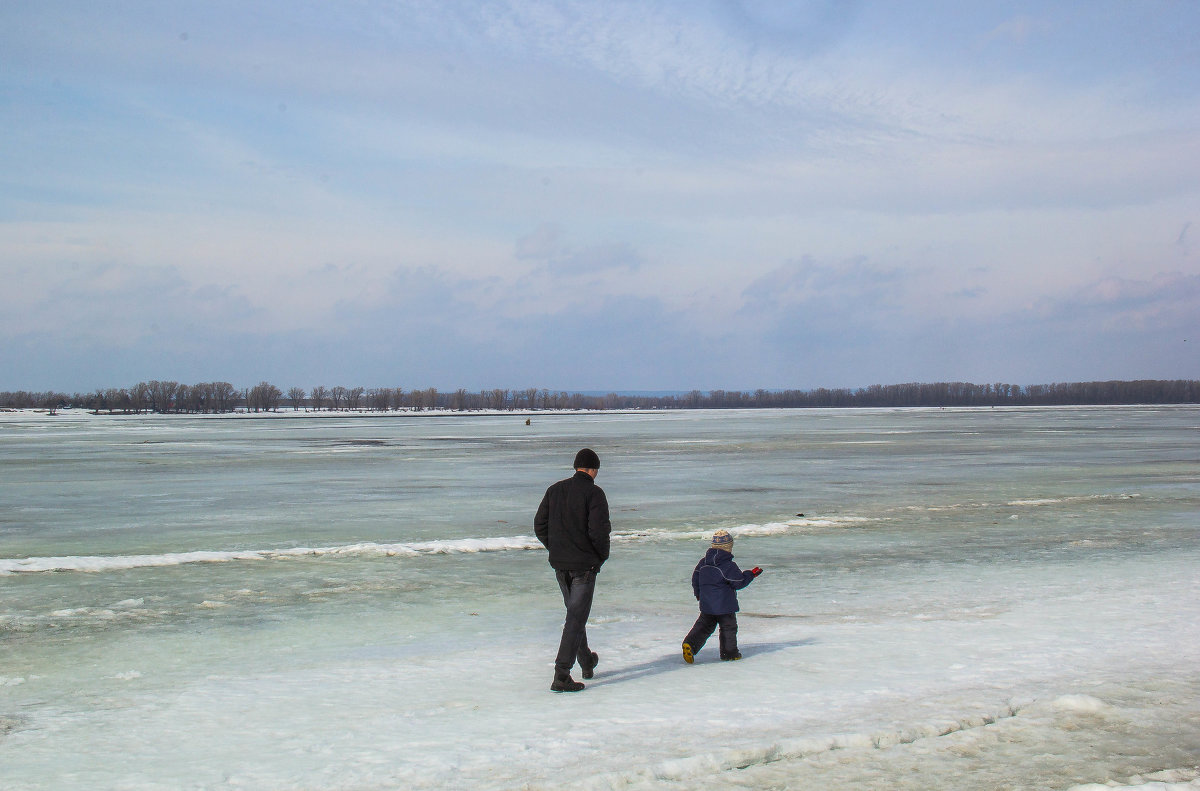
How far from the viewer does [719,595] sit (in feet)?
23.3

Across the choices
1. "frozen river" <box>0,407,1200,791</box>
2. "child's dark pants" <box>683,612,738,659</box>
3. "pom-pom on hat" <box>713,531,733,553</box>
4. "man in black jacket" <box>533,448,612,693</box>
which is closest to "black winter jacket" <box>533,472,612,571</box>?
"man in black jacket" <box>533,448,612,693</box>

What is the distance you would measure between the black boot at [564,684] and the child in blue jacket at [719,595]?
105cm

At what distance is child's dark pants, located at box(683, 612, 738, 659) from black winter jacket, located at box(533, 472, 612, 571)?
3.99 feet

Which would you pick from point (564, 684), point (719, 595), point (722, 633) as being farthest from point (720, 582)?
point (564, 684)

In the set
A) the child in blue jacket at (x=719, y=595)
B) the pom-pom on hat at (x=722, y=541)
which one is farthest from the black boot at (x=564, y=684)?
the pom-pom on hat at (x=722, y=541)

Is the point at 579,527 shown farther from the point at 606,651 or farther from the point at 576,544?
the point at 606,651

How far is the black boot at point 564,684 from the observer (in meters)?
6.38

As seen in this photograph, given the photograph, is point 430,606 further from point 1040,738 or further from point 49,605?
point 1040,738

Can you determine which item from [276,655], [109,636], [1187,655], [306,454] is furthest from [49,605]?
[306,454]

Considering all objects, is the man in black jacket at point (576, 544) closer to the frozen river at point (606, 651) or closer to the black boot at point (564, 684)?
the black boot at point (564, 684)

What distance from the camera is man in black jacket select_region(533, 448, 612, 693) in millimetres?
6367

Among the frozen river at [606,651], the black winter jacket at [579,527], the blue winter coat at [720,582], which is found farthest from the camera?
the blue winter coat at [720,582]

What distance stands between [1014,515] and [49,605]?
14226mm

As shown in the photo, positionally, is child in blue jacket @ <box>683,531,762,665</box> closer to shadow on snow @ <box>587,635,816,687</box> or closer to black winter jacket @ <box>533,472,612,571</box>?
shadow on snow @ <box>587,635,816,687</box>
